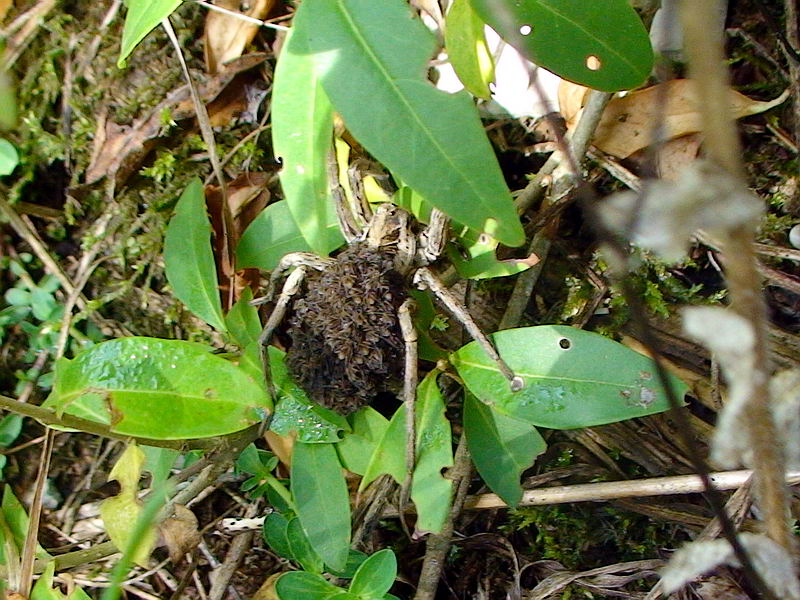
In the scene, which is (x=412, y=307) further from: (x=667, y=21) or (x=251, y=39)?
(x=251, y=39)

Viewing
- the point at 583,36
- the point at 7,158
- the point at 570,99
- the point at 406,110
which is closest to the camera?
the point at 406,110

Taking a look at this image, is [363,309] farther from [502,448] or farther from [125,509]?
[125,509]

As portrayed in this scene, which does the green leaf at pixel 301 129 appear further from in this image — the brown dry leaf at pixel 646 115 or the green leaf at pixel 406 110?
the brown dry leaf at pixel 646 115

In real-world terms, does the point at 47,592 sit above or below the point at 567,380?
below

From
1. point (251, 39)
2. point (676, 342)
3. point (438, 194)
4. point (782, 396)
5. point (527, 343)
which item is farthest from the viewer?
point (251, 39)

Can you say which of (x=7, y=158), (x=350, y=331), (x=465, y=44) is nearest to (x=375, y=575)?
(x=350, y=331)

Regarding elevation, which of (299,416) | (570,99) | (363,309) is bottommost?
(299,416)

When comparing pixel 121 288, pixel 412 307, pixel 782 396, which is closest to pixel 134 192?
pixel 121 288
